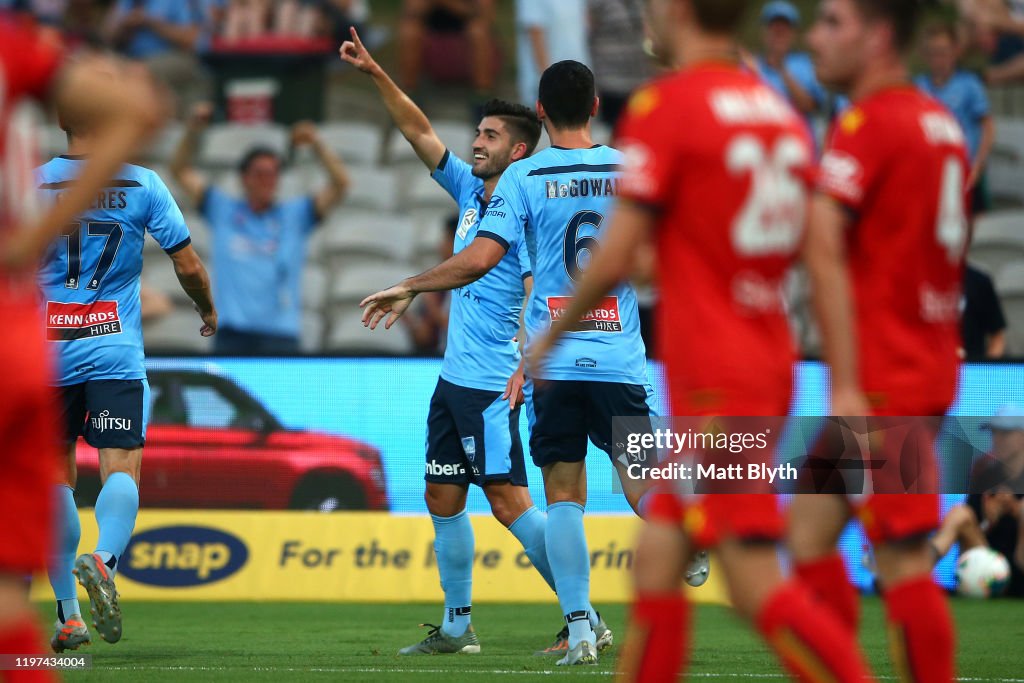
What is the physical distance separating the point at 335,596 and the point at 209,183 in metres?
6.66

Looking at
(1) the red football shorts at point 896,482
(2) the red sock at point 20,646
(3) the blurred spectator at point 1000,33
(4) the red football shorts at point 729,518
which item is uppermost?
(3) the blurred spectator at point 1000,33

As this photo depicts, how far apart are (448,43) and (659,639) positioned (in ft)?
44.5

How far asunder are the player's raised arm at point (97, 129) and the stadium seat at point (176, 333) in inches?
441

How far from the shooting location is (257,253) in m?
13.3

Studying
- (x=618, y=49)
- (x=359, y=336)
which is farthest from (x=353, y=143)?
(x=618, y=49)

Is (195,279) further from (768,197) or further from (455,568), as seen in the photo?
(768,197)

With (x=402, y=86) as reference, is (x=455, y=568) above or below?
below

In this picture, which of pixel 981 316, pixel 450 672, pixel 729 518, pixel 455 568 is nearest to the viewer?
pixel 729 518

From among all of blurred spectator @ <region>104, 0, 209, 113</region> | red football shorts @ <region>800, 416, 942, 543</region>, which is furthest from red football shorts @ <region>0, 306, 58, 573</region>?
blurred spectator @ <region>104, 0, 209, 113</region>

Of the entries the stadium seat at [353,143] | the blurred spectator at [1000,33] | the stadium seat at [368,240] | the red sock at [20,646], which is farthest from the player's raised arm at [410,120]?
the blurred spectator at [1000,33]

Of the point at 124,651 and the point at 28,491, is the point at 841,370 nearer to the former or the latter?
the point at 28,491

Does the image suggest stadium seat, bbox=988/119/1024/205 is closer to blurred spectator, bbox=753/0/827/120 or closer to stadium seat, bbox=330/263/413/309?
blurred spectator, bbox=753/0/827/120

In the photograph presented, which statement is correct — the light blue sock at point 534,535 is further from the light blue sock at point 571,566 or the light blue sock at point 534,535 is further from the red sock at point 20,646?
the red sock at point 20,646

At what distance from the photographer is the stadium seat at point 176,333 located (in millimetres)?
14570
